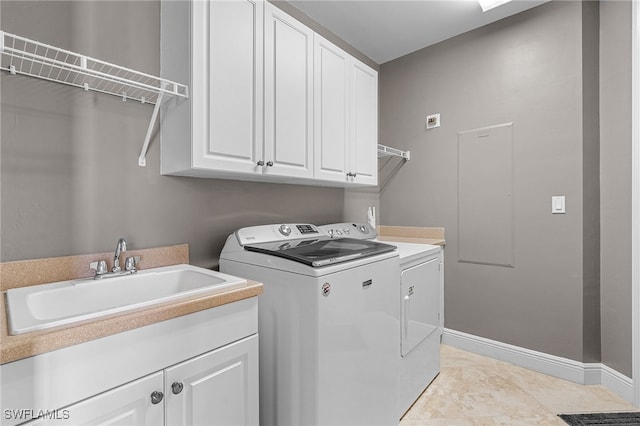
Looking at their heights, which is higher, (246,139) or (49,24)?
(49,24)

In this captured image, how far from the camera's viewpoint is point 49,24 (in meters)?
1.25

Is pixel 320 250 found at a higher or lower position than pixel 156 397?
higher

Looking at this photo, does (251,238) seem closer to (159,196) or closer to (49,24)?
(159,196)

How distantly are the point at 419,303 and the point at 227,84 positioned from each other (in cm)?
166

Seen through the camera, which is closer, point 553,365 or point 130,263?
point 130,263

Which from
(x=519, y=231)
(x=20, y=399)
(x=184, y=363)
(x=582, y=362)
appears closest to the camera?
(x=20, y=399)

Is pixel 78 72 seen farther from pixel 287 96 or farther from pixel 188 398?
pixel 188 398

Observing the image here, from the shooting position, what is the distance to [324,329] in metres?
1.32

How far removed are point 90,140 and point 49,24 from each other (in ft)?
1.51

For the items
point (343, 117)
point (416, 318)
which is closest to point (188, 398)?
point (416, 318)

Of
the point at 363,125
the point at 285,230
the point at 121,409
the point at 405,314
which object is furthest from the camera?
the point at 363,125

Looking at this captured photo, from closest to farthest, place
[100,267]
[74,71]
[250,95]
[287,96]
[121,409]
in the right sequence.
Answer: [121,409], [74,71], [100,267], [250,95], [287,96]

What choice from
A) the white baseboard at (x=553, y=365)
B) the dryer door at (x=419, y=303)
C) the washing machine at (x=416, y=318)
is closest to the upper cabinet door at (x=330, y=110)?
the washing machine at (x=416, y=318)

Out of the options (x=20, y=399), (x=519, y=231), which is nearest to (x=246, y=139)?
(x=20, y=399)
